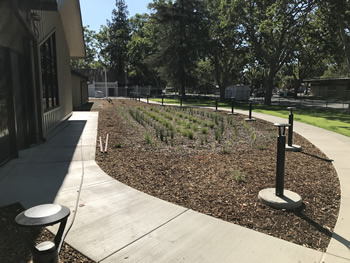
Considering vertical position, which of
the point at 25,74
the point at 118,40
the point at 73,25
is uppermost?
the point at 118,40

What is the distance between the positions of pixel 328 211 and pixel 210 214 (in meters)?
1.75

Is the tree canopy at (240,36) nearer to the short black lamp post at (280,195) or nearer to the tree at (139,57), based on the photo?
the tree at (139,57)

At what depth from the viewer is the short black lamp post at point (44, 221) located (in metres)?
2.07

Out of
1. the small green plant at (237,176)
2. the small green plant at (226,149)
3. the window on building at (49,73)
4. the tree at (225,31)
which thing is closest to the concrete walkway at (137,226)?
the small green plant at (237,176)

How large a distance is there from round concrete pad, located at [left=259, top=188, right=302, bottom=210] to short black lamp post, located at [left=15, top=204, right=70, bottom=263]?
2998 mm

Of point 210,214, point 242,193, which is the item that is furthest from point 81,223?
point 242,193

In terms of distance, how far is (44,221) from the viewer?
208 cm

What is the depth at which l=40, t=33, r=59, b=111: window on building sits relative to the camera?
9820 mm

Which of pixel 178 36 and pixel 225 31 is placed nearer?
pixel 225 31

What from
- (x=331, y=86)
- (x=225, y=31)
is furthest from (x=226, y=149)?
(x=331, y=86)

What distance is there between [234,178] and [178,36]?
34.2 m

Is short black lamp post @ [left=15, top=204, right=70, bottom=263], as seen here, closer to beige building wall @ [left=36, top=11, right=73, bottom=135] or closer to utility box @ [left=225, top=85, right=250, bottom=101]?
beige building wall @ [left=36, top=11, right=73, bottom=135]

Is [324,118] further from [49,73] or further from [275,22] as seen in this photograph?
[49,73]

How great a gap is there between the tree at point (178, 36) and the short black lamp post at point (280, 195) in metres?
31.8
